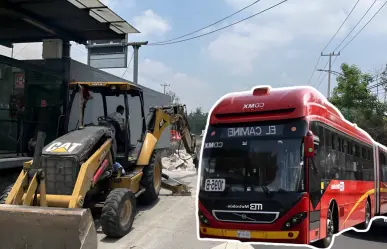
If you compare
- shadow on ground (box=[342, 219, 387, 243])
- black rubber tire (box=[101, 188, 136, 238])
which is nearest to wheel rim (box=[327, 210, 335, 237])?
shadow on ground (box=[342, 219, 387, 243])

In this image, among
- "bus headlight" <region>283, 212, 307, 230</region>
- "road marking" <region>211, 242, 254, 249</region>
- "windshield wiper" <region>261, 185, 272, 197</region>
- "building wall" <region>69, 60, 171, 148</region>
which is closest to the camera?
"bus headlight" <region>283, 212, 307, 230</region>

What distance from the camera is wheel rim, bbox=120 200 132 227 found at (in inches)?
344

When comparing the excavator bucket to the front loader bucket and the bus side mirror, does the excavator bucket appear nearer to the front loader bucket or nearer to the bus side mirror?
the front loader bucket

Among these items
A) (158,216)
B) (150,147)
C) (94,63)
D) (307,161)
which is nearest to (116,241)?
(158,216)

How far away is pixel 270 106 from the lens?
680 centimetres

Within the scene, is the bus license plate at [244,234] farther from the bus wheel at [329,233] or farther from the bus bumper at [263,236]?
the bus wheel at [329,233]

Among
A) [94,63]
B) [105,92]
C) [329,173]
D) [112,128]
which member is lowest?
[329,173]

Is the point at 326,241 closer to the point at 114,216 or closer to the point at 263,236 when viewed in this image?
the point at 263,236

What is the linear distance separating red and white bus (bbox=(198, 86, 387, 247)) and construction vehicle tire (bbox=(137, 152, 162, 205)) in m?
4.35

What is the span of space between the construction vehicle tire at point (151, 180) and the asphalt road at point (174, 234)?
0.28 m

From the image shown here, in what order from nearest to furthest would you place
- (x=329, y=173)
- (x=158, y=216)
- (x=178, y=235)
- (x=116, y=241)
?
(x=329, y=173) < (x=116, y=241) < (x=178, y=235) < (x=158, y=216)

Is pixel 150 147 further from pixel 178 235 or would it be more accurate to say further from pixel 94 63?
pixel 94 63

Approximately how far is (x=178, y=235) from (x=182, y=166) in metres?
14.4

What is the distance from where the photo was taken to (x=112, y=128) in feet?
33.0
